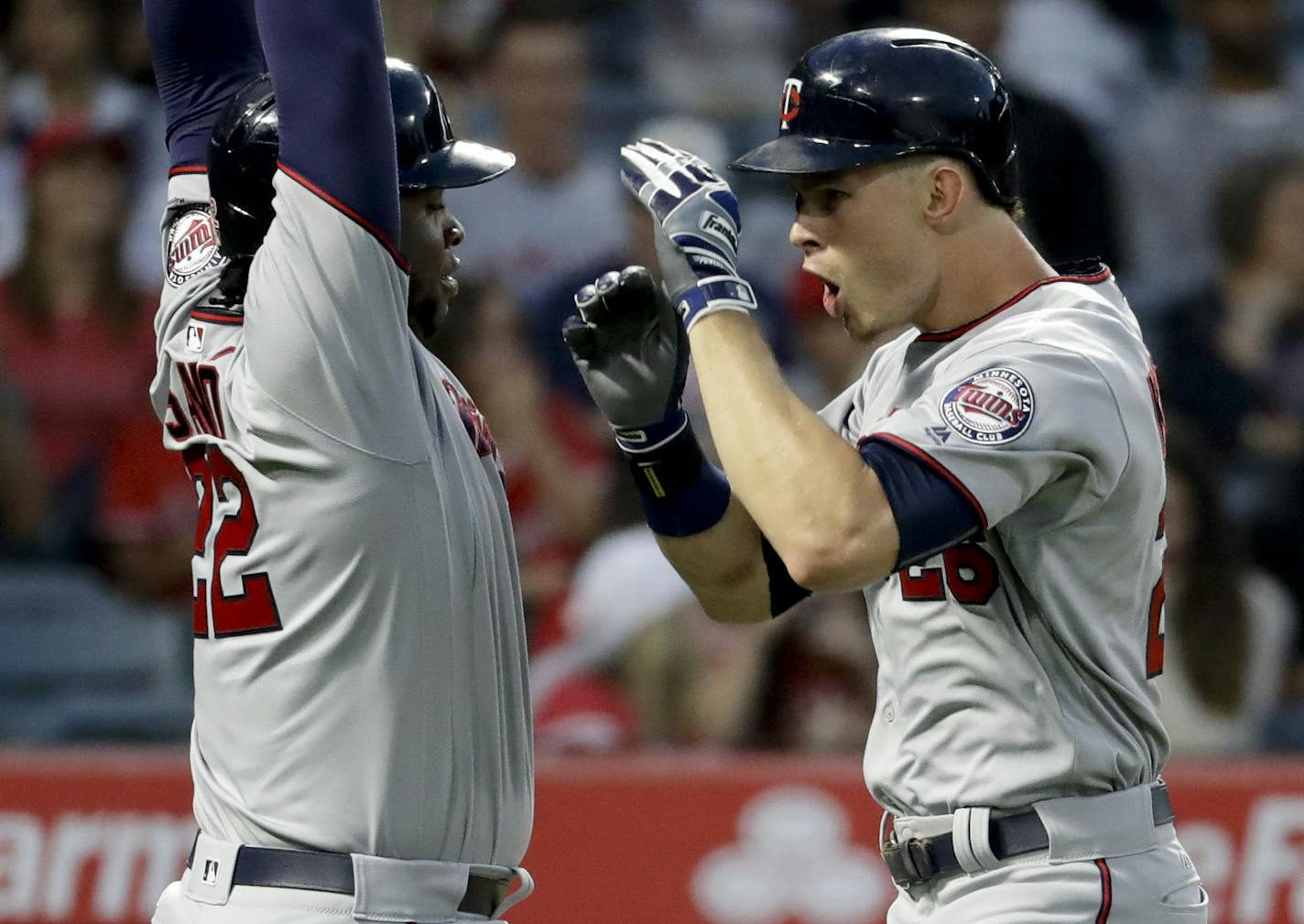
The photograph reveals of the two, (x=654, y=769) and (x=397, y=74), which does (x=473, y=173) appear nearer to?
(x=397, y=74)

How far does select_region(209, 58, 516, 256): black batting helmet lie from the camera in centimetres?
253

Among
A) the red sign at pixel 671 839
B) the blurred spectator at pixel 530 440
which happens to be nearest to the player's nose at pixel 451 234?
the red sign at pixel 671 839

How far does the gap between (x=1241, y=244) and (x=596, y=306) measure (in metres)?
4.59

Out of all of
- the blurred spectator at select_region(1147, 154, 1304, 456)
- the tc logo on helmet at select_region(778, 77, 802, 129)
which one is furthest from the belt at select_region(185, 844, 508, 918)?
the blurred spectator at select_region(1147, 154, 1304, 456)

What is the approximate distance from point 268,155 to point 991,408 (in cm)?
103

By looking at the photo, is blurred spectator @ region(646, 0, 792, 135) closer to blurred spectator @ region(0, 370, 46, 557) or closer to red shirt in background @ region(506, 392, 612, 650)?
A: red shirt in background @ region(506, 392, 612, 650)

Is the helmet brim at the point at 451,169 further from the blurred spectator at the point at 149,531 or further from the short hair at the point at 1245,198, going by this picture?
the short hair at the point at 1245,198

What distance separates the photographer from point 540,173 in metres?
7.16

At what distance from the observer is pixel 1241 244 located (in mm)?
6895

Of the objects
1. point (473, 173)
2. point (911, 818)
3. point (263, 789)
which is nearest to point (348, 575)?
point (263, 789)

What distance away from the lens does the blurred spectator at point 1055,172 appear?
261 inches

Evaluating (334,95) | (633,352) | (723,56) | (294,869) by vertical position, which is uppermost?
(723,56)

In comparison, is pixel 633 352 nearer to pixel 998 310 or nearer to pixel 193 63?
pixel 998 310

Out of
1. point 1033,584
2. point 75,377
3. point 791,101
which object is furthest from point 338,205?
point 75,377
